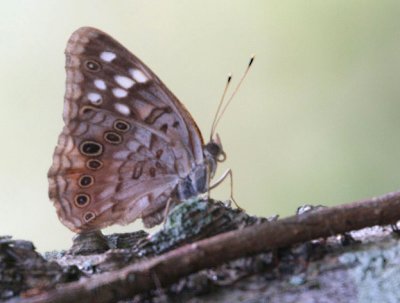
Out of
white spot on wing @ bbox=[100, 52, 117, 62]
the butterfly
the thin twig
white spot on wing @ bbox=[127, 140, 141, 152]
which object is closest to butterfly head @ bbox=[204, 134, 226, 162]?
the butterfly

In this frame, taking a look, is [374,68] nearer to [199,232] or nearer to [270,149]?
[270,149]

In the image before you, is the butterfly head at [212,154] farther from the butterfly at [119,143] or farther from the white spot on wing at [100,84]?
the white spot on wing at [100,84]

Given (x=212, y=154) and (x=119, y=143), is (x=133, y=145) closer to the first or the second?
(x=119, y=143)

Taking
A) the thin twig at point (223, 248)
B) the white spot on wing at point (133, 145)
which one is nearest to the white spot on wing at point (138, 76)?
the white spot on wing at point (133, 145)

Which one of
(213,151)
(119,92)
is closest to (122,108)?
(119,92)

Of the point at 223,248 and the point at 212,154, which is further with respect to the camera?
the point at 212,154


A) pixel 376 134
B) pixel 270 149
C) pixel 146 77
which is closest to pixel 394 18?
pixel 376 134

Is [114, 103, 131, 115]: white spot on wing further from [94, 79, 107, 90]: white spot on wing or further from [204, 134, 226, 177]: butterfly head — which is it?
[204, 134, 226, 177]: butterfly head
